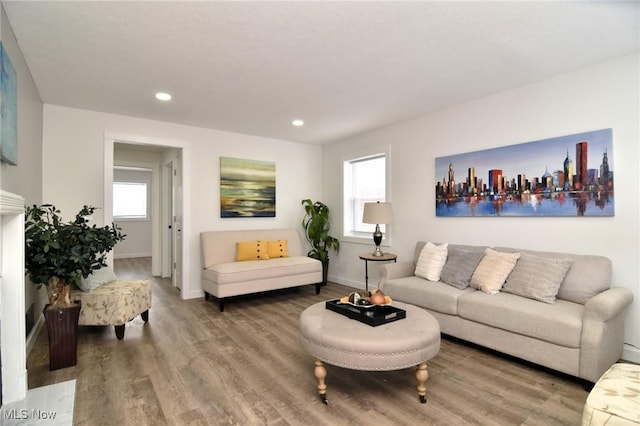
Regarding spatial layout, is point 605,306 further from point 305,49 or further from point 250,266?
point 250,266

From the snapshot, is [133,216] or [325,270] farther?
[133,216]

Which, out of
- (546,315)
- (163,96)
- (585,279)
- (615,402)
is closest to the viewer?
(615,402)

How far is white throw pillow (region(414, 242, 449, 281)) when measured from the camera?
3461 millimetres

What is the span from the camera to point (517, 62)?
9.00ft

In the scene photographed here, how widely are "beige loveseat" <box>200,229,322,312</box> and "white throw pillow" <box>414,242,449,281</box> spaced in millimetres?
1669

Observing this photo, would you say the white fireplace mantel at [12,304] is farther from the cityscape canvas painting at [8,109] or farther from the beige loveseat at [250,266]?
the beige loveseat at [250,266]

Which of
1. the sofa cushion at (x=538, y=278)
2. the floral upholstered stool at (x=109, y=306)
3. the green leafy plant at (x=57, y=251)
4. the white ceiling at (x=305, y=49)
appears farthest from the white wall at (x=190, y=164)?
the sofa cushion at (x=538, y=278)

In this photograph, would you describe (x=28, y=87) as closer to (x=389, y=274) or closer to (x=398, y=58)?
(x=398, y=58)

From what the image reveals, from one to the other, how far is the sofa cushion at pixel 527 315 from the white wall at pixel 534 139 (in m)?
0.65

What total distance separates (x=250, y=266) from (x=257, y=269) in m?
0.11

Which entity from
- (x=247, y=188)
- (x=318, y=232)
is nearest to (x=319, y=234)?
(x=318, y=232)

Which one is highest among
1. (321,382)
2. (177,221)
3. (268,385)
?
(177,221)

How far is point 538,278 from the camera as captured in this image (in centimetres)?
271

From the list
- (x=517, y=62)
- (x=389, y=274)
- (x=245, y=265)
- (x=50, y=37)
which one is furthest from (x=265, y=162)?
(x=517, y=62)
